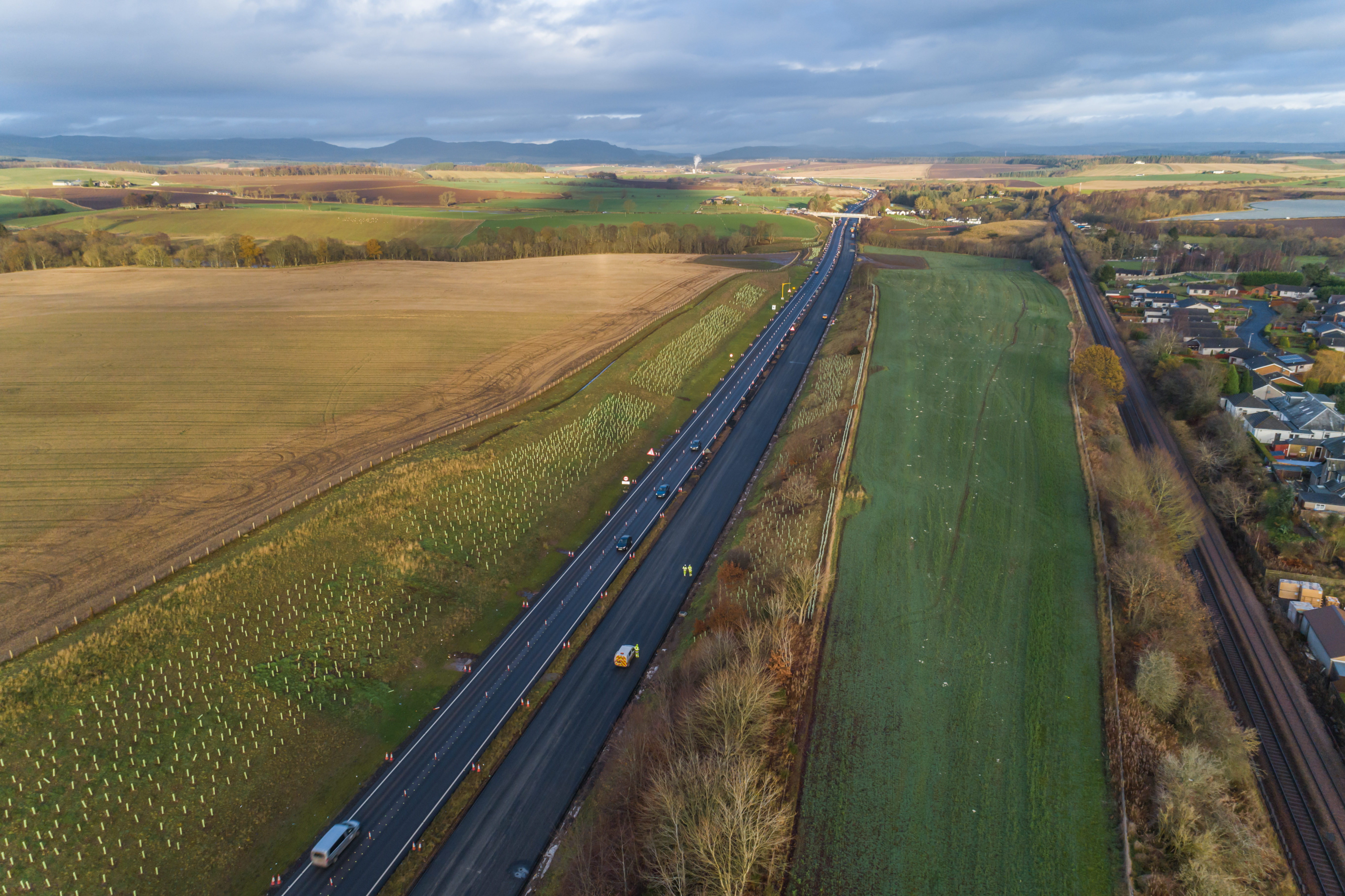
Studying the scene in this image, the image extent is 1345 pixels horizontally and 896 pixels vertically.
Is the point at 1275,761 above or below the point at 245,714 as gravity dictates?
below

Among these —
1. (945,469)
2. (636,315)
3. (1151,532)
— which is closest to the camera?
(1151,532)

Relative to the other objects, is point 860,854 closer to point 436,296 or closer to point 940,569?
point 940,569

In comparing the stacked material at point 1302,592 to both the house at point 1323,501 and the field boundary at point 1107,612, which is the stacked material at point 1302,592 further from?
the field boundary at point 1107,612

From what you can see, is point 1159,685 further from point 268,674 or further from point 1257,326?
point 1257,326

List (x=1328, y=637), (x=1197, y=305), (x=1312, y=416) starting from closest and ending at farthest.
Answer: (x=1328, y=637)
(x=1312, y=416)
(x=1197, y=305)

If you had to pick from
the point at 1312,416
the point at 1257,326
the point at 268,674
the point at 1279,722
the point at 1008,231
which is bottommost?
the point at 1279,722

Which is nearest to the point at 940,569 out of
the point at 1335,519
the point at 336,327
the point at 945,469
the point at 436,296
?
the point at 945,469

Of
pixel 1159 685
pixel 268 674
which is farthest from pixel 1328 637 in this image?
pixel 268 674
